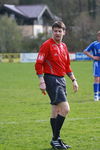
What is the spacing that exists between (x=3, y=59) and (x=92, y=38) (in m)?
26.9

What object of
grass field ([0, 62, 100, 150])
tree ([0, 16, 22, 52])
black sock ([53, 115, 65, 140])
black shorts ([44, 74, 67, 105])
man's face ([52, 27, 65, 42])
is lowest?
tree ([0, 16, 22, 52])

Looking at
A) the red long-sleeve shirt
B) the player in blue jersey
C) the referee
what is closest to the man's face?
the referee

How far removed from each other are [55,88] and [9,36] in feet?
177

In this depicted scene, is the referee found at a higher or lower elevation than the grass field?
higher

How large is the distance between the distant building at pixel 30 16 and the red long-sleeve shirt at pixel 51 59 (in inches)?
2248

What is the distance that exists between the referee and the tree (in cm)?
5143

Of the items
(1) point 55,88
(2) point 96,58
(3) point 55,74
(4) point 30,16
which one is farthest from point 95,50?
(4) point 30,16

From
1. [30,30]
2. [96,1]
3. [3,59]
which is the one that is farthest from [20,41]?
[96,1]

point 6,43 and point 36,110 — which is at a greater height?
point 36,110

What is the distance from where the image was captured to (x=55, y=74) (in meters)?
8.15

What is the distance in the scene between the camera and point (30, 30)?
73375mm

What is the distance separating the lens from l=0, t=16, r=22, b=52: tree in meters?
60.3

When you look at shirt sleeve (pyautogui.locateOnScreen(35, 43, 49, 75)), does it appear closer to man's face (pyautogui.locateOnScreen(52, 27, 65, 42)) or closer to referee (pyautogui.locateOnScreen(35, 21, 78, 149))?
referee (pyautogui.locateOnScreen(35, 21, 78, 149))

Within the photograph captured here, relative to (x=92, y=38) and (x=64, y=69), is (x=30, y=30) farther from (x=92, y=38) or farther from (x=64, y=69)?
(x=64, y=69)
